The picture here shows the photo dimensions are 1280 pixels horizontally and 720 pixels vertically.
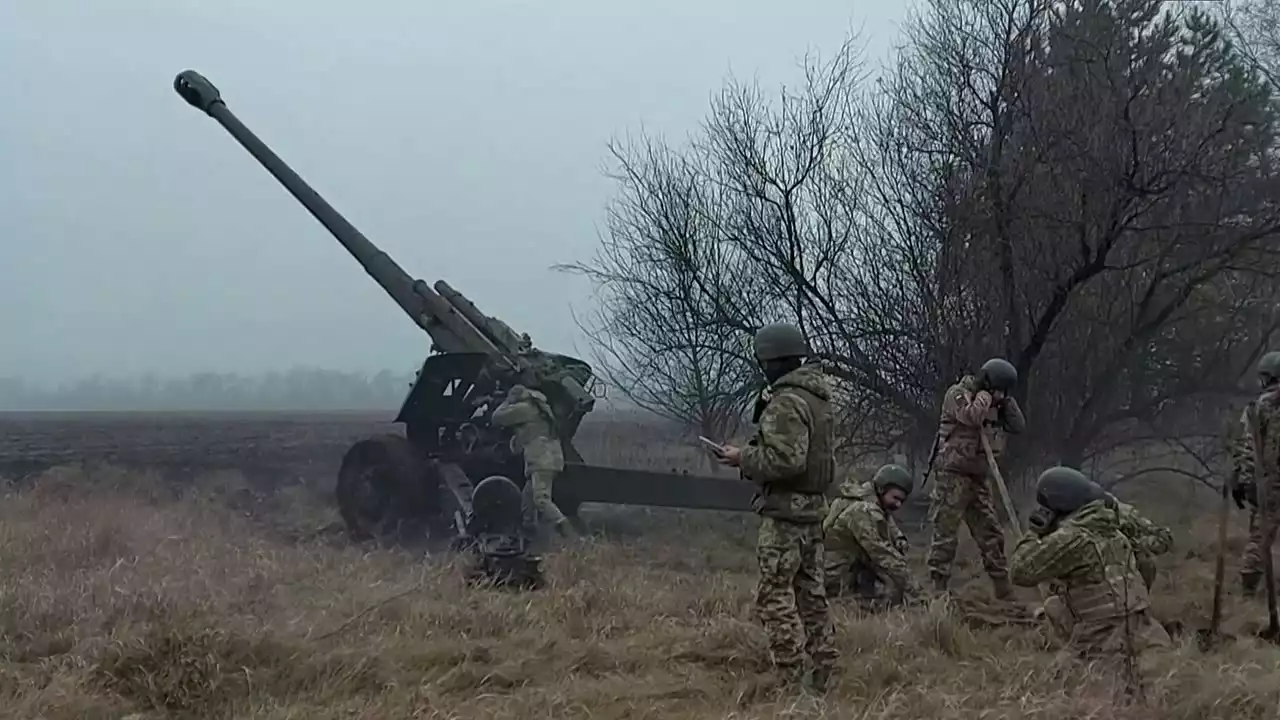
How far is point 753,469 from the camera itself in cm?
485

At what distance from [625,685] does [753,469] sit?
42.3 inches

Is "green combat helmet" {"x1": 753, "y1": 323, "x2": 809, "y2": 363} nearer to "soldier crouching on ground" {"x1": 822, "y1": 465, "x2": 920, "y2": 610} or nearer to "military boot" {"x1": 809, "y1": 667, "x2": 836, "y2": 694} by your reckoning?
"military boot" {"x1": 809, "y1": 667, "x2": 836, "y2": 694}

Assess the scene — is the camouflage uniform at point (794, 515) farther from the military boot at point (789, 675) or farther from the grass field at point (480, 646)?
the grass field at point (480, 646)

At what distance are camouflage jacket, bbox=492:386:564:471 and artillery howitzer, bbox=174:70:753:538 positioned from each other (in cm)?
28

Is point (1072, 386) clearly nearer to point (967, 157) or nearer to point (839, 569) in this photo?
point (967, 157)

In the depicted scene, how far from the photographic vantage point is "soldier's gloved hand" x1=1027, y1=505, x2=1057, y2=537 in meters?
5.32

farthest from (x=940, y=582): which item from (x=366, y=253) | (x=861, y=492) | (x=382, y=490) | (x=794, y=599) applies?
(x=366, y=253)

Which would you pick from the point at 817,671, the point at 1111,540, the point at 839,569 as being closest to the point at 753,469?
the point at 817,671

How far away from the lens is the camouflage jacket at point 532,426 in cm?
933

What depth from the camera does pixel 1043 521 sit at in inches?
216

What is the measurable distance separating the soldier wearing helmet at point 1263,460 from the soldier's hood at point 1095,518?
2071 mm

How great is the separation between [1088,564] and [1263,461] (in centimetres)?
262

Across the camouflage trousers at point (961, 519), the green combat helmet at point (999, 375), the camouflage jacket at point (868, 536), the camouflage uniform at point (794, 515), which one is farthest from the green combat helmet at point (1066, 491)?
the camouflage trousers at point (961, 519)

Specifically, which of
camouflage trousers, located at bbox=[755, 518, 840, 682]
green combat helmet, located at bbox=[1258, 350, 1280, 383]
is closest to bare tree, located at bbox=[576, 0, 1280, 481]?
green combat helmet, located at bbox=[1258, 350, 1280, 383]
